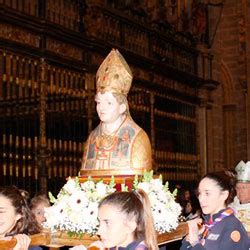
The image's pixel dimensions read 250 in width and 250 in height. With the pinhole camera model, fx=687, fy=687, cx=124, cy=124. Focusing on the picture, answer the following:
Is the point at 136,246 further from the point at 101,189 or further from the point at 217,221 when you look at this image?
the point at 101,189

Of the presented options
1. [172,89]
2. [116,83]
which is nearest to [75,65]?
[172,89]

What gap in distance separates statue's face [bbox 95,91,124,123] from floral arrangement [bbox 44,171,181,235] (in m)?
0.56

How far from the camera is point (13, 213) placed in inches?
161

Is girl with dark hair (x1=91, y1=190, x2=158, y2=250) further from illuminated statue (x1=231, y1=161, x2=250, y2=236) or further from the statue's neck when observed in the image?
illuminated statue (x1=231, y1=161, x2=250, y2=236)

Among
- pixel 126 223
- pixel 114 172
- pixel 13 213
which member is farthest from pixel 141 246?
pixel 114 172

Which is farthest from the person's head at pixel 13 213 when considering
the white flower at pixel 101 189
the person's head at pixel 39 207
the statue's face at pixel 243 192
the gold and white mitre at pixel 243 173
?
the gold and white mitre at pixel 243 173

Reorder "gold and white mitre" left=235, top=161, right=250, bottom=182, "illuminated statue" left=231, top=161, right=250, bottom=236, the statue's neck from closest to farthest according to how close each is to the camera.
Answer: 1. the statue's neck
2. "illuminated statue" left=231, top=161, right=250, bottom=236
3. "gold and white mitre" left=235, top=161, right=250, bottom=182

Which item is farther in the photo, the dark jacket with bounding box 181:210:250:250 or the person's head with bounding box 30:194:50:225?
the person's head with bounding box 30:194:50:225

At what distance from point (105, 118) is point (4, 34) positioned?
4.63m

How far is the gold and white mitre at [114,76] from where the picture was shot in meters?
5.39

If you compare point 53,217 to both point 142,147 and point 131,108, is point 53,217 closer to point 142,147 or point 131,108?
point 142,147

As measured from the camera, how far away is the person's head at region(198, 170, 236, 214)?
4570 mm

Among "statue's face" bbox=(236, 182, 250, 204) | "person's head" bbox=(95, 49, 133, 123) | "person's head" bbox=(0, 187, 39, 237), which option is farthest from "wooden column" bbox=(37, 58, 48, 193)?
"person's head" bbox=(0, 187, 39, 237)

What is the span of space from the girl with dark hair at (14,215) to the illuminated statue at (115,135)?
3.87 feet
